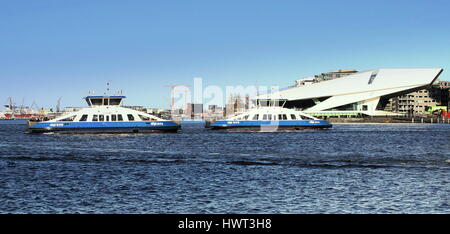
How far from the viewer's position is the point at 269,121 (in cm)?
9369

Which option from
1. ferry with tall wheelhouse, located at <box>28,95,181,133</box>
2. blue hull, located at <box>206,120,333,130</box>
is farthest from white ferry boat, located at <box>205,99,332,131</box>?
ferry with tall wheelhouse, located at <box>28,95,181,133</box>

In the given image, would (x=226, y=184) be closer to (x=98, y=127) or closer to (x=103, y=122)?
(x=98, y=127)

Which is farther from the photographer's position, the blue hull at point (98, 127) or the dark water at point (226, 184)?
the blue hull at point (98, 127)

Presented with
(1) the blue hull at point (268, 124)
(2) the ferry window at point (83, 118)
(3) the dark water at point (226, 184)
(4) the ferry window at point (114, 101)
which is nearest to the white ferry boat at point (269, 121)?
(1) the blue hull at point (268, 124)

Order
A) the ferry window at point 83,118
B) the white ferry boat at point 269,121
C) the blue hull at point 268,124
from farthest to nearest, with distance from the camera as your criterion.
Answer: the white ferry boat at point 269,121, the blue hull at point 268,124, the ferry window at point 83,118

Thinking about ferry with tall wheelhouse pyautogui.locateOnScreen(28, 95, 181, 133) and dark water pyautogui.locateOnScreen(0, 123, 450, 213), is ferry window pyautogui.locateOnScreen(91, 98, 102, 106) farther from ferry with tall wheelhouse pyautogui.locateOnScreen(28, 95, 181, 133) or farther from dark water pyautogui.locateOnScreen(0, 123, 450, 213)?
dark water pyautogui.locateOnScreen(0, 123, 450, 213)

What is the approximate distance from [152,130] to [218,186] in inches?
2190

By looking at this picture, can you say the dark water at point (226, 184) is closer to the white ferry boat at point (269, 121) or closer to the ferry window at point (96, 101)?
the ferry window at point (96, 101)

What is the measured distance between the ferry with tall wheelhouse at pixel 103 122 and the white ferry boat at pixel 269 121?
14.7 metres

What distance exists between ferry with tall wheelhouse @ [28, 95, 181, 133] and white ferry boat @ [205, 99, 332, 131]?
48.3ft

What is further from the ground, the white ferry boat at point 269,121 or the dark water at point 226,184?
the white ferry boat at point 269,121

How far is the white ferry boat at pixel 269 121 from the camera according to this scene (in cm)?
9234
